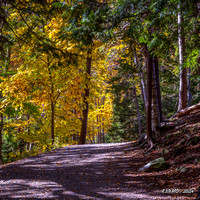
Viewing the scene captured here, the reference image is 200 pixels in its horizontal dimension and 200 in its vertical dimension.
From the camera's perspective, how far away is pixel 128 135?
18000 millimetres

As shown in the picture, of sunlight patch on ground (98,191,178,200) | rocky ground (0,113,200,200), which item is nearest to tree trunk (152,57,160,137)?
rocky ground (0,113,200,200)

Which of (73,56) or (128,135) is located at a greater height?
(73,56)

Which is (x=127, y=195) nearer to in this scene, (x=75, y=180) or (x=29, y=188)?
(x=75, y=180)

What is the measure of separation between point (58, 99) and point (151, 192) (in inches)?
280

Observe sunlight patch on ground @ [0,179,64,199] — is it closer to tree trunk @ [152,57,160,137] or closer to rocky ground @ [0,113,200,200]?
rocky ground @ [0,113,200,200]

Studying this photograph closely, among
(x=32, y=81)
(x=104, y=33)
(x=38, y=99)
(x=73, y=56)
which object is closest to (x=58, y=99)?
(x=38, y=99)

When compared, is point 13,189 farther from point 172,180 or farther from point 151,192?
point 172,180

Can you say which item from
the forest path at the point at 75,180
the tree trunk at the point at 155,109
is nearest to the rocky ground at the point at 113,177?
the forest path at the point at 75,180

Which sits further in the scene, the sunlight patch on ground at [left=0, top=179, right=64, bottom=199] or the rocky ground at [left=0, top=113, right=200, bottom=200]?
the sunlight patch on ground at [left=0, top=179, right=64, bottom=199]

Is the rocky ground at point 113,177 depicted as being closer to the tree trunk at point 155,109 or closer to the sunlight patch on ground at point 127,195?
the sunlight patch on ground at point 127,195

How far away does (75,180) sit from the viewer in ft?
14.0

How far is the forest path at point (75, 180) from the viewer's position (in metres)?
3.35

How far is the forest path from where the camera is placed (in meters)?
3.35

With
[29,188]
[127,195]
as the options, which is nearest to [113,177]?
[127,195]
